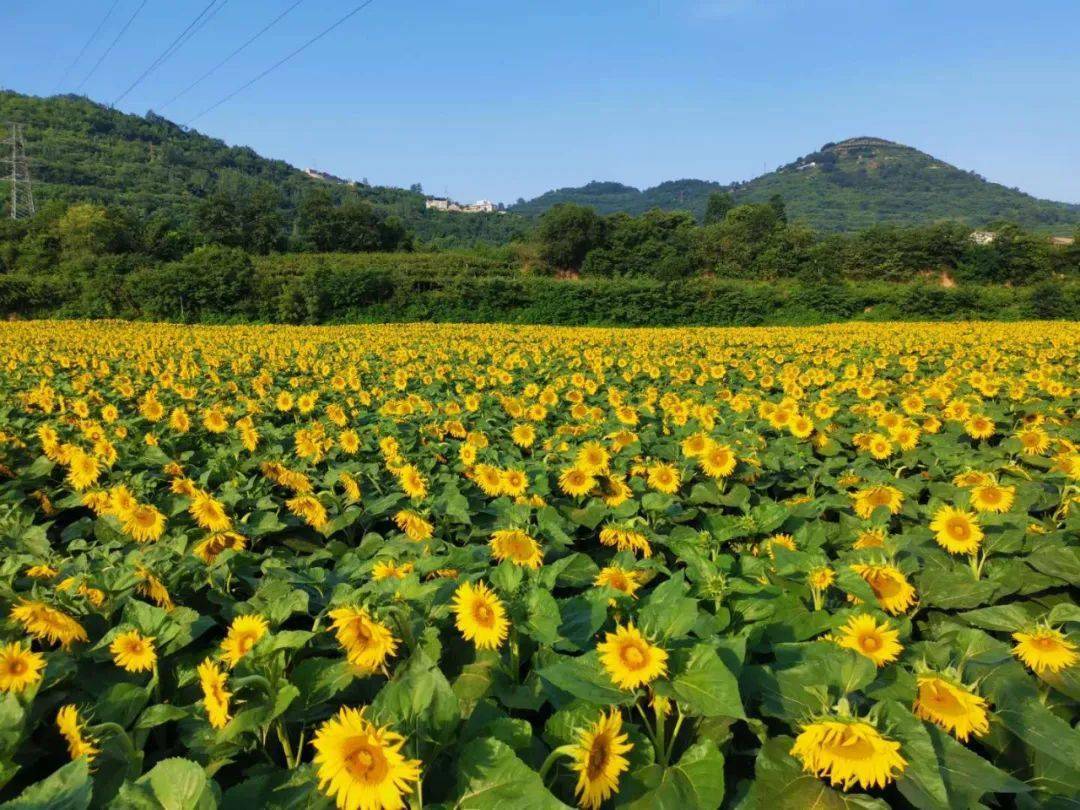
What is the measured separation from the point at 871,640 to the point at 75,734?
190cm

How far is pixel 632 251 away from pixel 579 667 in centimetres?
5860

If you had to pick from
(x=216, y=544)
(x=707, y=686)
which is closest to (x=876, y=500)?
(x=707, y=686)

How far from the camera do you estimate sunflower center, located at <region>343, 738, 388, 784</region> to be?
1114mm

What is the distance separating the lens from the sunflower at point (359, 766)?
42.9 inches

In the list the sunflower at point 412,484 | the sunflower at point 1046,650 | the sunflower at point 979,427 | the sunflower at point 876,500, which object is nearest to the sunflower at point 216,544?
the sunflower at point 412,484

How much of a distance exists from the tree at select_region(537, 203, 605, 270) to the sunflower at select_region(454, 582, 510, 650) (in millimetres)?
57858

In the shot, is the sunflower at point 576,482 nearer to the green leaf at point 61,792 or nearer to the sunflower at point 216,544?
the sunflower at point 216,544

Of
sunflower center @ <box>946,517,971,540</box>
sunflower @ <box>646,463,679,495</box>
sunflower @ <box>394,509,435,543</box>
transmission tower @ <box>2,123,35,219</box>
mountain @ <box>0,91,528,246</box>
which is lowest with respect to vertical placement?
sunflower @ <box>646,463,679,495</box>

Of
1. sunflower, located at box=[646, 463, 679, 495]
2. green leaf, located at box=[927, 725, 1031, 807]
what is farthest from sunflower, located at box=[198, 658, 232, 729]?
sunflower, located at box=[646, 463, 679, 495]

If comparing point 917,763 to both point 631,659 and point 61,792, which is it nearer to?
point 631,659

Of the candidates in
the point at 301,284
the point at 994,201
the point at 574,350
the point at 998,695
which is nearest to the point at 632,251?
the point at 301,284

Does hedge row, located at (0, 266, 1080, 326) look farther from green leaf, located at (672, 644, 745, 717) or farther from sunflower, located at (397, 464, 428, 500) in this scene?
green leaf, located at (672, 644, 745, 717)

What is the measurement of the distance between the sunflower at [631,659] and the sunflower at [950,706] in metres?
0.60

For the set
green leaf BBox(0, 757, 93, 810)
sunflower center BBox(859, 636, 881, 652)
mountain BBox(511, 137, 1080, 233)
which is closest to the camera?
green leaf BBox(0, 757, 93, 810)
